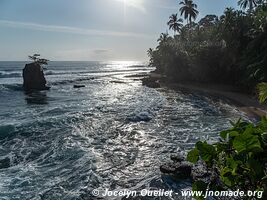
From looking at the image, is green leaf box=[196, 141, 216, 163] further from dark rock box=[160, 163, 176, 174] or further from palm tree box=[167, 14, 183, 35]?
Result: palm tree box=[167, 14, 183, 35]

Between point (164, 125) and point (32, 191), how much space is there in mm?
10859

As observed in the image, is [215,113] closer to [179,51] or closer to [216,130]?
[216,130]

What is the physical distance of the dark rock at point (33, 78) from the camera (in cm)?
4484

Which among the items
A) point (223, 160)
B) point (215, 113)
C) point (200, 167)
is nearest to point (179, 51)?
point (215, 113)

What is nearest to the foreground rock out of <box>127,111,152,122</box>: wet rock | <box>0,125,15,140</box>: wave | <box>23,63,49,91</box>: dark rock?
<box>127,111,152,122</box>: wet rock

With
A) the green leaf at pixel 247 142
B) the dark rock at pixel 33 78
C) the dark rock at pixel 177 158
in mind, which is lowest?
the dark rock at pixel 177 158

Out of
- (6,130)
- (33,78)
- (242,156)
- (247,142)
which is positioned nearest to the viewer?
(247,142)

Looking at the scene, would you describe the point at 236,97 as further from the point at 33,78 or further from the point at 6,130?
the point at 33,78

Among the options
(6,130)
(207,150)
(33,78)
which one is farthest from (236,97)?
(33,78)

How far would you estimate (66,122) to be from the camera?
771 inches

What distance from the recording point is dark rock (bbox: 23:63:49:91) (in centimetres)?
4484

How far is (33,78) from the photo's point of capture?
1785 inches

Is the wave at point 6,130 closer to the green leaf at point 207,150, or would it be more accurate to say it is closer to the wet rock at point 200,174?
the wet rock at point 200,174

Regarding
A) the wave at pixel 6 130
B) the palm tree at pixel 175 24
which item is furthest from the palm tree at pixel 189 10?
the wave at pixel 6 130
